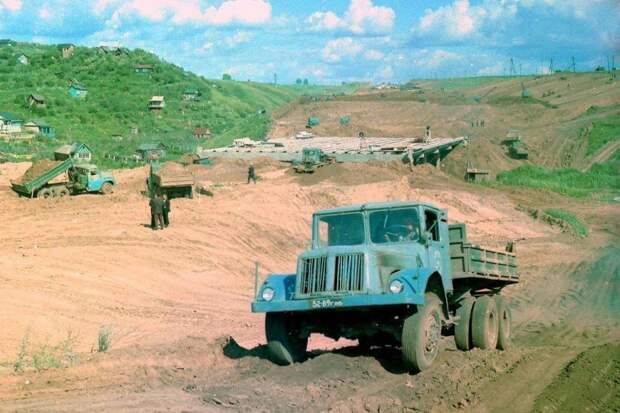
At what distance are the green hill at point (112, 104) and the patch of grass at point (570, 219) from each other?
114ft

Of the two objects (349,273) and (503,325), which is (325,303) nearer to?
(349,273)

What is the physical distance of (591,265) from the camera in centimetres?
3030

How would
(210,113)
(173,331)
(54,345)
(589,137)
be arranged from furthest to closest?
(210,113)
(589,137)
(173,331)
(54,345)

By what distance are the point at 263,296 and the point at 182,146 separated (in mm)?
69800

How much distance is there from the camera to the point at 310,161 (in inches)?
2035

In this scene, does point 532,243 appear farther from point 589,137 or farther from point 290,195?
point 589,137

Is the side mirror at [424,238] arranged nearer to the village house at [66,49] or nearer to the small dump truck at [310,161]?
the small dump truck at [310,161]

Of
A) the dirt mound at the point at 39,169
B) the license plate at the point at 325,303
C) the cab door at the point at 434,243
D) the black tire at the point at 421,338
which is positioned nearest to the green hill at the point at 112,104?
the dirt mound at the point at 39,169

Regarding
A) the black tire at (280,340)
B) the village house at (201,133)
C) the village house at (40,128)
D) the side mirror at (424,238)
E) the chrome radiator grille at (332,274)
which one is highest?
the village house at (40,128)

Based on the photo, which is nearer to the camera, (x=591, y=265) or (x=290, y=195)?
(x=591, y=265)

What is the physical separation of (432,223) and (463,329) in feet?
6.60

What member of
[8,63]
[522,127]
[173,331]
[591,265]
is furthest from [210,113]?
[173,331]

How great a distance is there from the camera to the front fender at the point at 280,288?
484 inches

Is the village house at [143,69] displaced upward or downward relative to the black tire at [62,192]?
upward
